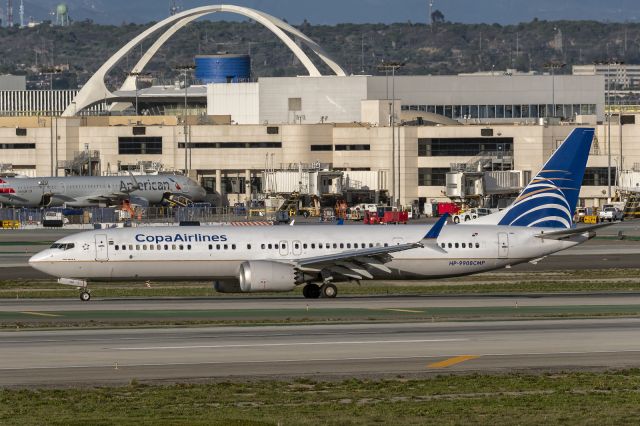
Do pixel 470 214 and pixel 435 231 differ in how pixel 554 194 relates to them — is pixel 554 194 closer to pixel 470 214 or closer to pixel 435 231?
pixel 435 231

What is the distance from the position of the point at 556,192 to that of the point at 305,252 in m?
13.7

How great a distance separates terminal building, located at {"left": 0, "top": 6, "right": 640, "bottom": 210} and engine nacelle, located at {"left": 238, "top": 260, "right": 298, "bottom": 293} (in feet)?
284

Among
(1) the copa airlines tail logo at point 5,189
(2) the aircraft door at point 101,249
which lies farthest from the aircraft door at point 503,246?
(1) the copa airlines tail logo at point 5,189

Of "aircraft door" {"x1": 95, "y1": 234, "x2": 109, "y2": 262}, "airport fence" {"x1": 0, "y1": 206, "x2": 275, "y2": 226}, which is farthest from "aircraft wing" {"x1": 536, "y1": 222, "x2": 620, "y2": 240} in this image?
"airport fence" {"x1": 0, "y1": 206, "x2": 275, "y2": 226}

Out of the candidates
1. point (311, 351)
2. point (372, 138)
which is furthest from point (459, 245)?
point (372, 138)

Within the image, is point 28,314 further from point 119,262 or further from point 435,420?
point 435,420

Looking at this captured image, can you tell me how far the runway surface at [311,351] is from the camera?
146 feet

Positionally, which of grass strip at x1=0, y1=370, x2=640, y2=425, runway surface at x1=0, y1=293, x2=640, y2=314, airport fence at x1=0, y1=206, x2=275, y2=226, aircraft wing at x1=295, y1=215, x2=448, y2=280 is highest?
airport fence at x1=0, y1=206, x2=275, y2=226

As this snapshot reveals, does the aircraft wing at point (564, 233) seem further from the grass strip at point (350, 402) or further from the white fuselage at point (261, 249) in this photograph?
the grass strip at point (350, 402)

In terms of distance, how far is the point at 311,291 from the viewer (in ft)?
230

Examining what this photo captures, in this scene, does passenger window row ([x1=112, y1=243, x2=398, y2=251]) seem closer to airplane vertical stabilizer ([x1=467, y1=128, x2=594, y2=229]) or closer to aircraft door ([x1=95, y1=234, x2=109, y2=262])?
aircraft door ([x1=95, y1=234, x2=109, y2=262])

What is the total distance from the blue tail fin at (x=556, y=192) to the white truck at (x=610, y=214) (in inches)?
2771

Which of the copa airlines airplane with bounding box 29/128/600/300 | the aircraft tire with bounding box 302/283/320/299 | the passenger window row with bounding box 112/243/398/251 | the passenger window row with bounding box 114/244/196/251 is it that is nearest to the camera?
the copa airlines airplane with bounding box 29/128/600/300

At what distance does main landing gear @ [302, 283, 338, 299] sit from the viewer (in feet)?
229
